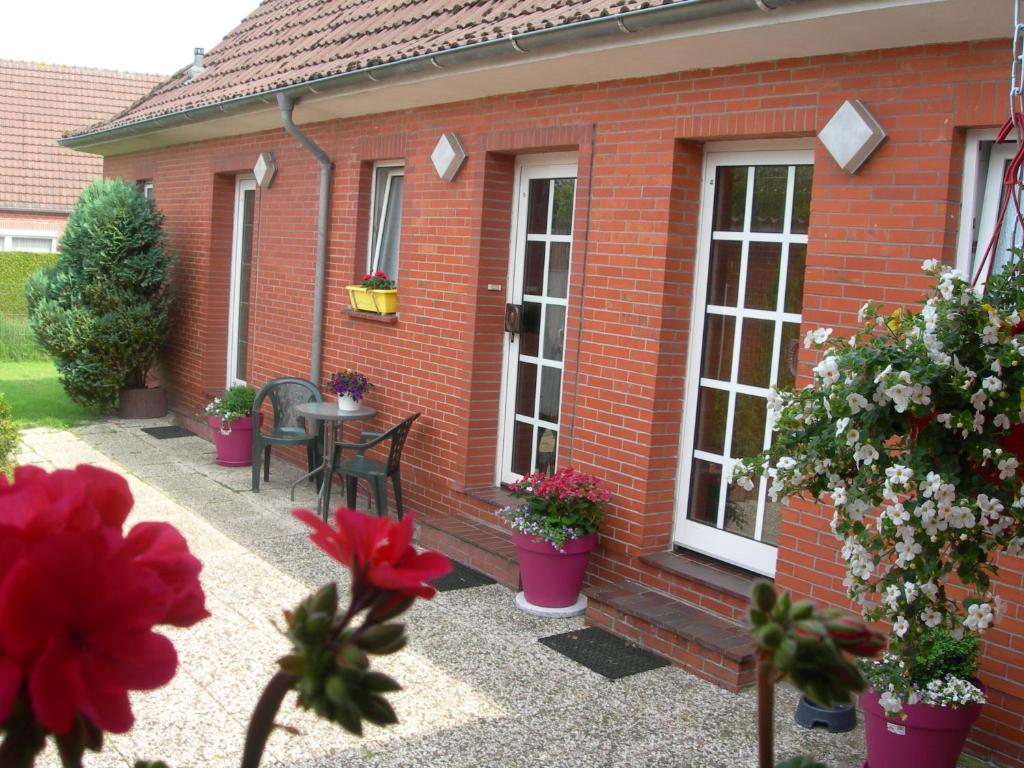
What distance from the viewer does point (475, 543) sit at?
7328 mm

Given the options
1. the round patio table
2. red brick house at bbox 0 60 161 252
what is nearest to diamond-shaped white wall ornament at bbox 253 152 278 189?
the round patio table

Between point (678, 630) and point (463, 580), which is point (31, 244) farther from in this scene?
point (678, 630)

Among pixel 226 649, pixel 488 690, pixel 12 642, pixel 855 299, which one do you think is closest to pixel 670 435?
pixel 855 299

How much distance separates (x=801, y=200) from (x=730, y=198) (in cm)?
53

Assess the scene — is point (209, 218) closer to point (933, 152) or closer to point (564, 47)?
point (564, 47)

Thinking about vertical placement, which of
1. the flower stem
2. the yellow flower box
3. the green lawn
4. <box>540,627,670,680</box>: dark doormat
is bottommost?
<box>540,627,670,680</box>: dark doormat

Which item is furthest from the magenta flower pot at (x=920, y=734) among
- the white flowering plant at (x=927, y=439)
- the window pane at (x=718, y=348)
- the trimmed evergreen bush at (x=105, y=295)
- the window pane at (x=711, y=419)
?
the trimmed evergreen bush at (x=105, y=295)

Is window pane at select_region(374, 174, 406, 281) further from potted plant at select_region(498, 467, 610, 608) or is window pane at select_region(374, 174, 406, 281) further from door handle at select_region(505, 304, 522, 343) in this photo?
potted plant at select_region(498, 467, 610, 608)

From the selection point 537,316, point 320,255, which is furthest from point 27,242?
point 537,316

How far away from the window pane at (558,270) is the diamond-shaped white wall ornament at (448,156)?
100 centimetres

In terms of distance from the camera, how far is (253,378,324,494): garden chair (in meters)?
9.44

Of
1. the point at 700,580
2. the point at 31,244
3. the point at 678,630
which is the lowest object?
the point at 678,630

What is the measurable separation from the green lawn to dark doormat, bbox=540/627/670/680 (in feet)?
23.2

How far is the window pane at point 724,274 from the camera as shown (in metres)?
6.30
